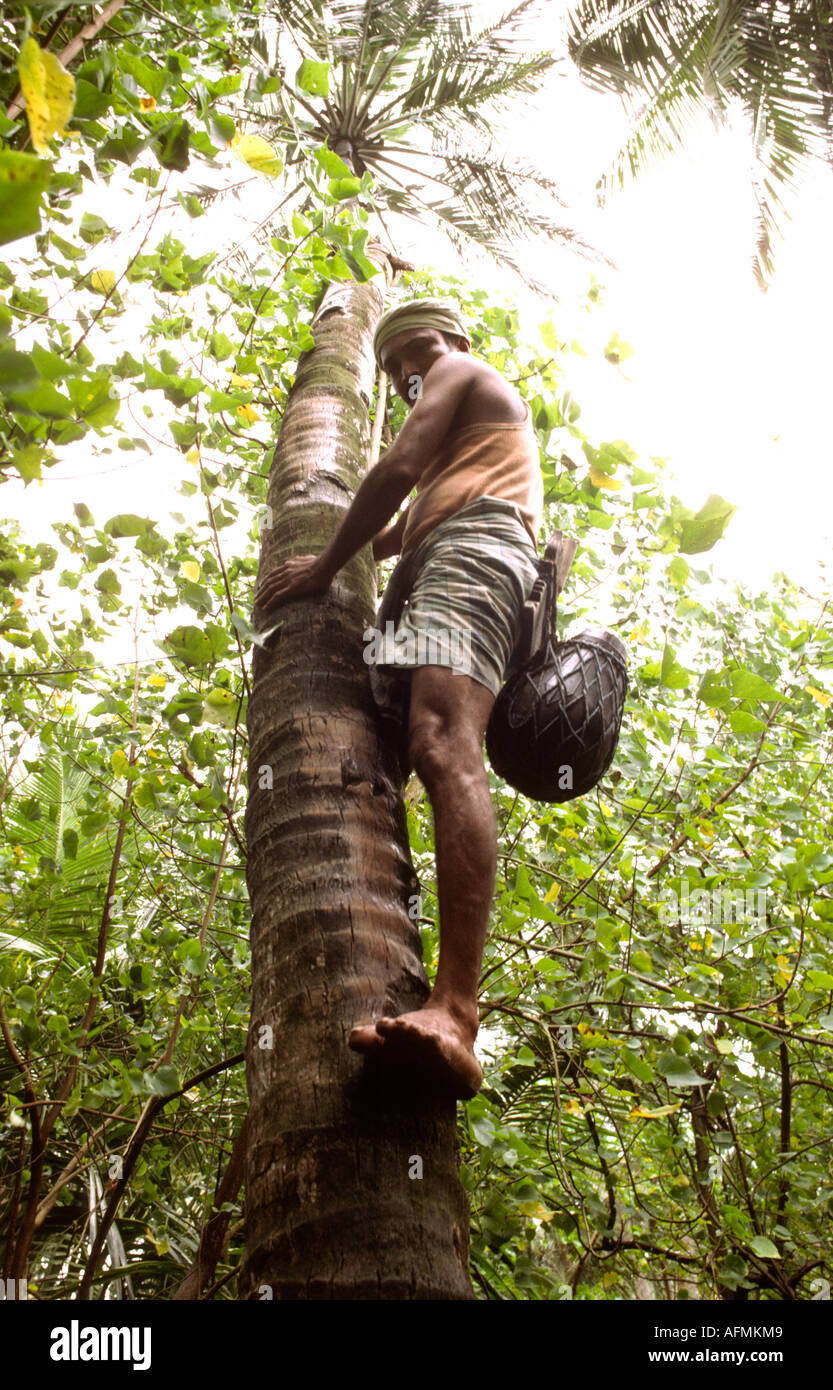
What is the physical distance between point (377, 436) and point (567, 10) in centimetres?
519

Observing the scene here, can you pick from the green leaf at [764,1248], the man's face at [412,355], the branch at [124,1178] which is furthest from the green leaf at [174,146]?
the green leaf at [764,1248]

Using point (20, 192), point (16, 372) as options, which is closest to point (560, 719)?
point (16, 372)

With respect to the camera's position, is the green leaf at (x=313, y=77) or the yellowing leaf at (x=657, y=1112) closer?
the green leaf at (x=313, y=77)

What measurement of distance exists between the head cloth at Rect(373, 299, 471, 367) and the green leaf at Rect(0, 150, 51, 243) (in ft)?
6.11

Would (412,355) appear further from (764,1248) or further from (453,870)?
(764,1248)

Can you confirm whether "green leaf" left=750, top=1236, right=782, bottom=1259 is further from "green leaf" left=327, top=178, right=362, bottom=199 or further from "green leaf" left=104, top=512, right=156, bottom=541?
"green leaf" left=327, top=178, right=362, bottom=199

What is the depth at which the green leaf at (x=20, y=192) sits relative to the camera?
2.31 ft

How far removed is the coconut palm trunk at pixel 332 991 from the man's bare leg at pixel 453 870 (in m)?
0.05

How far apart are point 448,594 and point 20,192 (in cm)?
116

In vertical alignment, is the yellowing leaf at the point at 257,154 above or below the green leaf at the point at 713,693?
above

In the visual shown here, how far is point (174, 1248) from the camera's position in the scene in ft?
10.6

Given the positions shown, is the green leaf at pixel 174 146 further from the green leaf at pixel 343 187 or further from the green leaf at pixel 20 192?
the green leaf at pixel 20 192

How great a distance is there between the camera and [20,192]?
704 mm
